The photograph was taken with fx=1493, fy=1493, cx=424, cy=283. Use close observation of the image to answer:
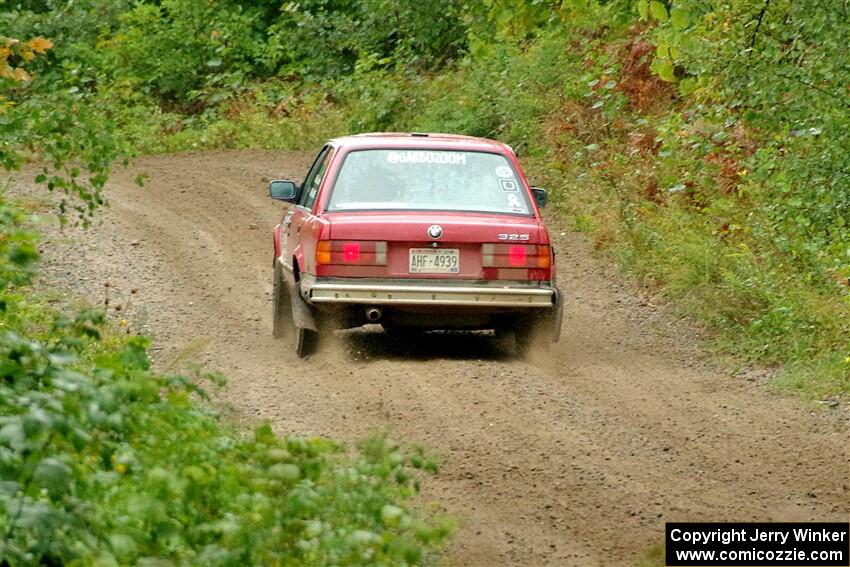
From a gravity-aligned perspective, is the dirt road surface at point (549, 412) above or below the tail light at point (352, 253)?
below

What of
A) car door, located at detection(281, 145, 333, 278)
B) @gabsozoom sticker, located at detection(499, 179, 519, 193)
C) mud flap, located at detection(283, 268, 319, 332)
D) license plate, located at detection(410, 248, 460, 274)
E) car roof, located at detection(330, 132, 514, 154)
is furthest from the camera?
car roof, located at detection(330, 132, 514, 154)

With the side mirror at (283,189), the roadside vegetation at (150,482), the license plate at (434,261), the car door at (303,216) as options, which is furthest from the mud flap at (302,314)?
the roadside vegetation at (150,482)

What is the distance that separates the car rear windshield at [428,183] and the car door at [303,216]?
32 centimetres

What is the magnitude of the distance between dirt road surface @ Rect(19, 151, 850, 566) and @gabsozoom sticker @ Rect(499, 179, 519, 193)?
129 centimetres

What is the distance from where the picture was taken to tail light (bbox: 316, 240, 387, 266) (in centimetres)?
1044

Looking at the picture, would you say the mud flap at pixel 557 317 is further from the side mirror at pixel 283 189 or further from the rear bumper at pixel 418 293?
the side mirror at pixel 283 189

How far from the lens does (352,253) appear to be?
10.4 metres

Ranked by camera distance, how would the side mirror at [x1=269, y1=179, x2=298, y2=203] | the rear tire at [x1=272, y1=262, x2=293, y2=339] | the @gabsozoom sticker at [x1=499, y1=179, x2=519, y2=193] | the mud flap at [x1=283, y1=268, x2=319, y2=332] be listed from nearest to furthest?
the mud flap at [x1=283, y1=268, x2=319, y2=332] < the @gabsozoom sticker at [x1=499, y1=179, x2=519, y2=193] < the side mirror at [x1=269, y1=179, x2=298, y2=203] < the rear tire at [x1=272, y1=262, x2=293, y2=339]

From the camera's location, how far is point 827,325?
11602mm

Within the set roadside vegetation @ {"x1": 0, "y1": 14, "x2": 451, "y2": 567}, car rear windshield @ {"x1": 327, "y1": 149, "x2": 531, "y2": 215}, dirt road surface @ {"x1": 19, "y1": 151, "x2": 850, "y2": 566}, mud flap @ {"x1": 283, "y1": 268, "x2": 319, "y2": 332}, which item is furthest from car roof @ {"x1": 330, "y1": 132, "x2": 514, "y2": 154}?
roadside vegetation @ {"x1": 0, "y1": 14, "x2": 451, "y2": 567}

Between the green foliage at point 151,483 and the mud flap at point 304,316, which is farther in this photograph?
the mud flap at point 304,316

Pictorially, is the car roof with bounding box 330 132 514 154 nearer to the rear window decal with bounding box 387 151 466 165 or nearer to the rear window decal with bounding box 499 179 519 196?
the rear window decal with bounding box 387 151 466 165

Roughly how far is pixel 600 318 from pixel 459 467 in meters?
6.23

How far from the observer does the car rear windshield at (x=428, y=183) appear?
10.9m
